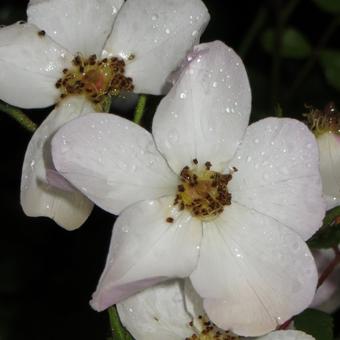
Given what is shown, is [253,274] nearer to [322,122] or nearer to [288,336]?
[288,336]

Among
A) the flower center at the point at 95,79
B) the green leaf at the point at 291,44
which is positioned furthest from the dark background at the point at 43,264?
the flower center at the point at 95,79

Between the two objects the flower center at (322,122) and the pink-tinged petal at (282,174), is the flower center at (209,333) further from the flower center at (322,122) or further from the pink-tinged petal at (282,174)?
the flower center at (322,122)

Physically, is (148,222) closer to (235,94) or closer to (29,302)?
(235,94)

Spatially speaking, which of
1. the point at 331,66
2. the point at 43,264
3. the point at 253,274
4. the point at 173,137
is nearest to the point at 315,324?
the point at 253,274

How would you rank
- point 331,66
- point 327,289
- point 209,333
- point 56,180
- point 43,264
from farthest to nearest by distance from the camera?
point 331,66 < point 43,264 < point 327,289 < point 209,333 < point 56,180

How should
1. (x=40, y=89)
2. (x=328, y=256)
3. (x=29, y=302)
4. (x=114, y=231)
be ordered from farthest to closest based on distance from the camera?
(x=29, y=302) → (x=328, y=256) → (x=40, y=89) → (x=114, y=231)

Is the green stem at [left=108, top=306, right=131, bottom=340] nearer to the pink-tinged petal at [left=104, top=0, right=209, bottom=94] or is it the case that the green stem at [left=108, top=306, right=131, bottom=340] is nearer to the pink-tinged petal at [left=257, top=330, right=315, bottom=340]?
the pink-tinged petal at [left=257, top=330, right=315, bottom=340]

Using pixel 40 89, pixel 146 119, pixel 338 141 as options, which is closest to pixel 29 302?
pixel 146 119
